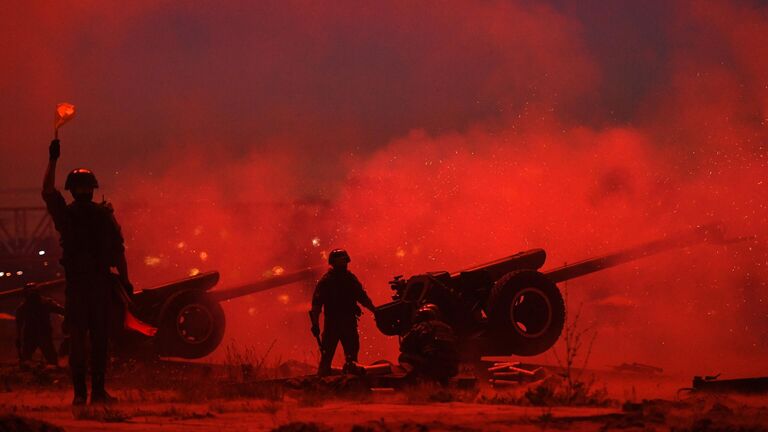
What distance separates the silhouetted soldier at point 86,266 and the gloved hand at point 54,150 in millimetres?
13

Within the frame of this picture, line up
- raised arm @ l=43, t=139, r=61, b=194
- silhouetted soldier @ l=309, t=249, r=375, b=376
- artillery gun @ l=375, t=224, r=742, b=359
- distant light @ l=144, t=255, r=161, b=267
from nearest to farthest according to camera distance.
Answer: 1. raised arm @ l=43, t=139, r=61, b=194
2. silhouetted soldier @ l=309, t=249, r=375, b=376
3. artillery gun @ l=375, t=224, r=742, b=359
4. distant light @ l=144, t=255, r=161, b=267

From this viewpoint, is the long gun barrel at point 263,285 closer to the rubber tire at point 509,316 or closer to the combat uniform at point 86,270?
the rubber tire at point 509,316

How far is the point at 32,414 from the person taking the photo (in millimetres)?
8211

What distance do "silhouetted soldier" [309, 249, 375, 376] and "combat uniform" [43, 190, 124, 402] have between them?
3.06 meters

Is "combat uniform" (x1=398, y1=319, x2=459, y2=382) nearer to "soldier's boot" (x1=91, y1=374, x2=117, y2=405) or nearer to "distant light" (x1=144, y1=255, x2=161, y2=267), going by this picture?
"soldier's boot" (x1=91, y1=374, x2=117, y2=405)

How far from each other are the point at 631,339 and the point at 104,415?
13039 mm

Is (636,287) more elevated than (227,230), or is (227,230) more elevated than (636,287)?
(227,230)

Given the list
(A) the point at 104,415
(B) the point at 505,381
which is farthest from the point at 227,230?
(A) the point at 104,415

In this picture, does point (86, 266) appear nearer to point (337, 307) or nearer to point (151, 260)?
point (337, 307)

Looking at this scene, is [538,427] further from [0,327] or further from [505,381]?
[0,327]

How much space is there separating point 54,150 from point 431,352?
4060 millimetres

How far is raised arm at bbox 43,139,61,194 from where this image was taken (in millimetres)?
8595

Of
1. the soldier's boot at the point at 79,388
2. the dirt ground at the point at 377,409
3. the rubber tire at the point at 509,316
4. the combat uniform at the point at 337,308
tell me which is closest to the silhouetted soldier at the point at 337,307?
the combat uniform at the point at 337,308

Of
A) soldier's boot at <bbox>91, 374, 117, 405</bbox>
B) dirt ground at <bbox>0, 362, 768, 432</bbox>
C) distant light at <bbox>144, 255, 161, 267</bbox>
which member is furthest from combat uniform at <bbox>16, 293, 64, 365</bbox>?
distant light at <bbox>144, 255, 161, 267</bbox>
